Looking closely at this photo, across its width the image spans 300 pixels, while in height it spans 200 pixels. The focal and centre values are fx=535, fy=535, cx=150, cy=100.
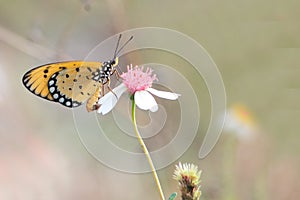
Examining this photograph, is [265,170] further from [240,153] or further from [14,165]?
[14,165]

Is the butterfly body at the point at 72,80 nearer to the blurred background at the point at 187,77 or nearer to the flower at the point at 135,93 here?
the flower at the point at 135,93

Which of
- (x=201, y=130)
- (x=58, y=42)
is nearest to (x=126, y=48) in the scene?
(x=58, y=42)

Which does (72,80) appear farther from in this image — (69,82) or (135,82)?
(135,82)

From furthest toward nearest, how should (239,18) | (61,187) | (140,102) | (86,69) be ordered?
1. (239,18)
2. (61,187)
3. (86,69)
4. (140,102)

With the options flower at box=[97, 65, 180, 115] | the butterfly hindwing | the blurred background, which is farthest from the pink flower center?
the blurred background

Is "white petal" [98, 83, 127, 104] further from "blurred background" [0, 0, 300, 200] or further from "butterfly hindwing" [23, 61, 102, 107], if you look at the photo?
"blurred background" [0, 0, 300, 200]

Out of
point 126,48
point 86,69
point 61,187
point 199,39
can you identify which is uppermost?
point 199,39

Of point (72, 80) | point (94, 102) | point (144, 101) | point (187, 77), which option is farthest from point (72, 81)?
point (187, 77)

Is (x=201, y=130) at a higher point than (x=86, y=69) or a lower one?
higher

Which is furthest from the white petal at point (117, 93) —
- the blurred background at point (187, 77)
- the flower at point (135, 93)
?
the blurred background at point (187, 77)
